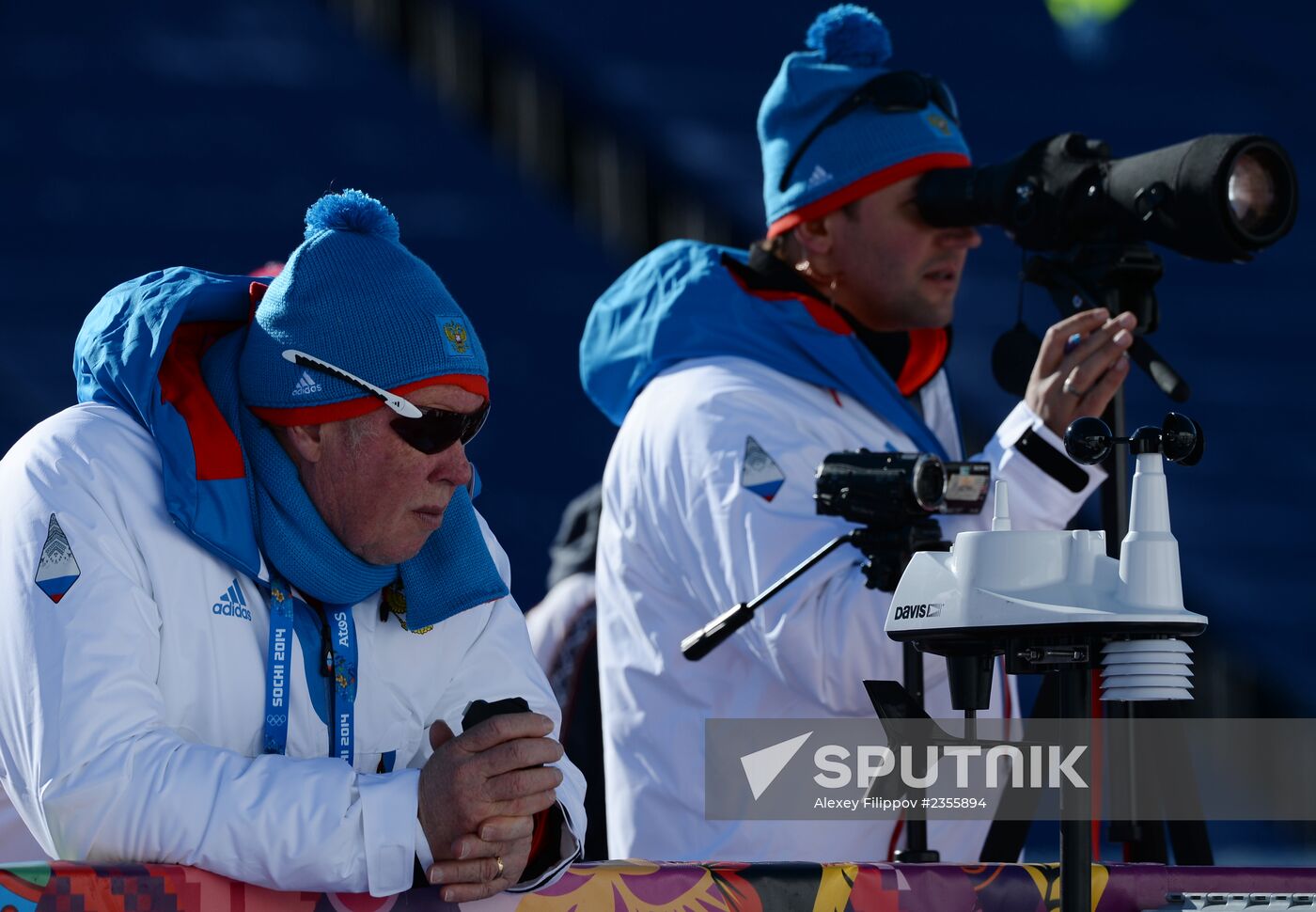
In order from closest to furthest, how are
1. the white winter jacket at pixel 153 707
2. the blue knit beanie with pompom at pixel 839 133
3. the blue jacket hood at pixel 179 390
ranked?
the white winter jacket at pixel 153 707, the blue jacket hood at pixel 179 390, the blue knit beanie with pompom at pixel 839 133

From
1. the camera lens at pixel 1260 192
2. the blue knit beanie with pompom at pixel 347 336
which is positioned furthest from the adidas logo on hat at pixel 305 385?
the camera lens at pixel 1260 192

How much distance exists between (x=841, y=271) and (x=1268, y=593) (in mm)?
2641

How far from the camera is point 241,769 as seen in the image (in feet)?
5.12

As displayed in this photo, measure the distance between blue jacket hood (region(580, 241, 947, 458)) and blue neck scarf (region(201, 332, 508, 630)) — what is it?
77cm

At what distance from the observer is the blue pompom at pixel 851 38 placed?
9.06 feet

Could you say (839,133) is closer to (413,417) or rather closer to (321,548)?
(413,417)

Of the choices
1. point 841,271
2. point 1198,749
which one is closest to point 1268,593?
point 1198,749

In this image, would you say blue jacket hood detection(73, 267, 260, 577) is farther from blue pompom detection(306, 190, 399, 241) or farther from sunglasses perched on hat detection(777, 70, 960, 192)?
sunglasses perched on hat detection(777, 70, 960, 192)

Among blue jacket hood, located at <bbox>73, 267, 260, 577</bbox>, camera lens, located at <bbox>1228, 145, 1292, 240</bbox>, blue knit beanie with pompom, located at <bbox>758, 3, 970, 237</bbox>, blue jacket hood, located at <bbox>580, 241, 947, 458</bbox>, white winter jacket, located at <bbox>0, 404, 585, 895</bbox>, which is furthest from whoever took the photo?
blue knit beanie with pompom, located at <bbox>758, 3, 970, 237</bbox>

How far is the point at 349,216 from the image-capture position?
6.15ft

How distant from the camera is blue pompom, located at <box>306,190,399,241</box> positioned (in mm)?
1874

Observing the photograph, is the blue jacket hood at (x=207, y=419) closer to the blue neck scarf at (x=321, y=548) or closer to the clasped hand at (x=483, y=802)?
the blue neck scarf at (x=321, y=548)

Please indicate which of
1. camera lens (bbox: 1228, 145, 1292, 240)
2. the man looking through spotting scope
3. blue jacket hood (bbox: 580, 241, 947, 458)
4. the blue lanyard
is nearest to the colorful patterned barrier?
the blue lanyard

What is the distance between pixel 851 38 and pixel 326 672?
1.42 m
